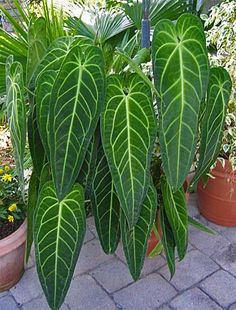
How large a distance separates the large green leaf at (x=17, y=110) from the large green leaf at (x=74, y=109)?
9 cm

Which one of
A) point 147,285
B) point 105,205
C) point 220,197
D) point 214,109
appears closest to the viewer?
point 214,109

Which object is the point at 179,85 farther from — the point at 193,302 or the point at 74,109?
the point at 193,302

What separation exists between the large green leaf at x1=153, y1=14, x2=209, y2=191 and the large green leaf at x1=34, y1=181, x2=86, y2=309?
315mm

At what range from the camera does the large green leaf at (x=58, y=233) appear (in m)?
1.27

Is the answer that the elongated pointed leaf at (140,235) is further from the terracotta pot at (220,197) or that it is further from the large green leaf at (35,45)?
the terracotta pot at (220,197)

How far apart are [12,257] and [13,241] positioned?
0.22ft

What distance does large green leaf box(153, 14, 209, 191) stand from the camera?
1113 mm

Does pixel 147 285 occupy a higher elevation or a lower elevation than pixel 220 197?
lower

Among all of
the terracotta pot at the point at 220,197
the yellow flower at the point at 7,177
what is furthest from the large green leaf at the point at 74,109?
the terracotta pot at the point at 220,197

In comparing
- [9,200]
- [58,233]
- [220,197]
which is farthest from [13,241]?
[220,197]

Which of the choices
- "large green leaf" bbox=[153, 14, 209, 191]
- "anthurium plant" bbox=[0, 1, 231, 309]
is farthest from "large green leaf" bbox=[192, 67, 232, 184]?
"large green leaf" bbox=[153, 14, 209, 191]

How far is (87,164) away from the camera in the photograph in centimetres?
130

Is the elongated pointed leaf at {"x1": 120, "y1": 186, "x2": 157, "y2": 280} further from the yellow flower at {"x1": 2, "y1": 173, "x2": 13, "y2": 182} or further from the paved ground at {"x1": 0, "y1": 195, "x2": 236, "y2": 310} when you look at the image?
the yellow flower at {"x1": 2, "y1": 173, "x2": 13, "y2": 182}

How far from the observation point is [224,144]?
1880mm
